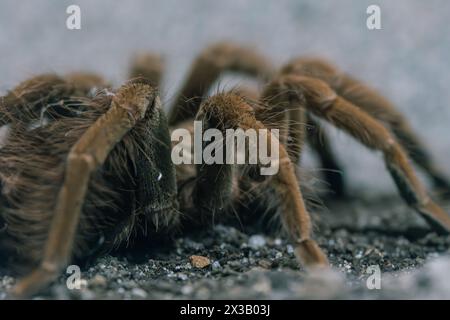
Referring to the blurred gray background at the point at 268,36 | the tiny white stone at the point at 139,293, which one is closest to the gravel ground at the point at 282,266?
the tiny white stone at the point at 139,293

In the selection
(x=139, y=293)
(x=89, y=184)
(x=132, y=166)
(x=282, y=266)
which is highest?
(x=132, y=166)

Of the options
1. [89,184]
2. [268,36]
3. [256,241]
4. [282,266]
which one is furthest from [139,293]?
[268,36]

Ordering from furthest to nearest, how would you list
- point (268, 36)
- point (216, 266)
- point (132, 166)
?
point (268, 36) < point (216, 266) < point (132, 166)

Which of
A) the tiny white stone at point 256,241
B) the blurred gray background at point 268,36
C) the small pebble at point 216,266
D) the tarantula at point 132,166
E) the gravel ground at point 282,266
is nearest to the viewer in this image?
the gravel ground at point 282,266

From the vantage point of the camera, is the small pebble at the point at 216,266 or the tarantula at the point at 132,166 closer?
the tarantula at the point at 132,166

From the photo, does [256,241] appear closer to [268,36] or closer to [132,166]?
[132,166]

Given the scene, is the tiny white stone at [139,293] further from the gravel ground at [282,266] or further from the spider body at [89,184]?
the spider body at [89,184]
